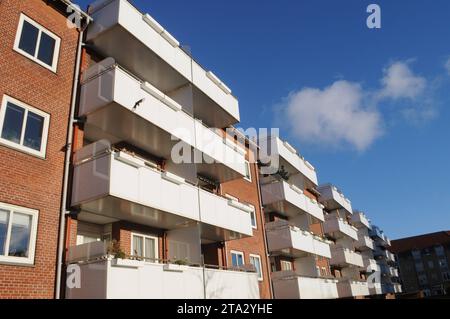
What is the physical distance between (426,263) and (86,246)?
96778 millimetres

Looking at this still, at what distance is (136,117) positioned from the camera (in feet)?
48.4

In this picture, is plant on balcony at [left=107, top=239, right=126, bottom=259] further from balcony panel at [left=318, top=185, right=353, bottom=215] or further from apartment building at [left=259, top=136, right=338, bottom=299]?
balcony panel at [left=318, top=185, right=353, bottom=215]

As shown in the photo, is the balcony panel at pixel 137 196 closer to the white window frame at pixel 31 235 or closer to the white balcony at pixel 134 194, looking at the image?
the white balcony at pixel 134 194

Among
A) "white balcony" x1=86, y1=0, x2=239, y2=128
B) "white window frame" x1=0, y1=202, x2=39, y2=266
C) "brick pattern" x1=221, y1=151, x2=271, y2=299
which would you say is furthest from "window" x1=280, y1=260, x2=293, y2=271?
"white window frame" x1=0, y1=202, x2=39, y2=266

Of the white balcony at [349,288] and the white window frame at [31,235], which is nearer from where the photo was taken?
the white window frame at [31,235]

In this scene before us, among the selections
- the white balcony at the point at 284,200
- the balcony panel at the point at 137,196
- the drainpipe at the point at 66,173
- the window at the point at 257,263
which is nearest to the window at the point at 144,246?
the balcony panel at the point at 137,196

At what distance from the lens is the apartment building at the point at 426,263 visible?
8875cm

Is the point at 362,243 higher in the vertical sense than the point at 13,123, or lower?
higher

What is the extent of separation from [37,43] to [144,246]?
8.39 meters

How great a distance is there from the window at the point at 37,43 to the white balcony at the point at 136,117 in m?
1.35

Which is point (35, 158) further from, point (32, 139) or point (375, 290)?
point (375, 290)

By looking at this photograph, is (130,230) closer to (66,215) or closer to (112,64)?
(66,215)

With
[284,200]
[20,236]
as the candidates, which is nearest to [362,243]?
[284,200]
